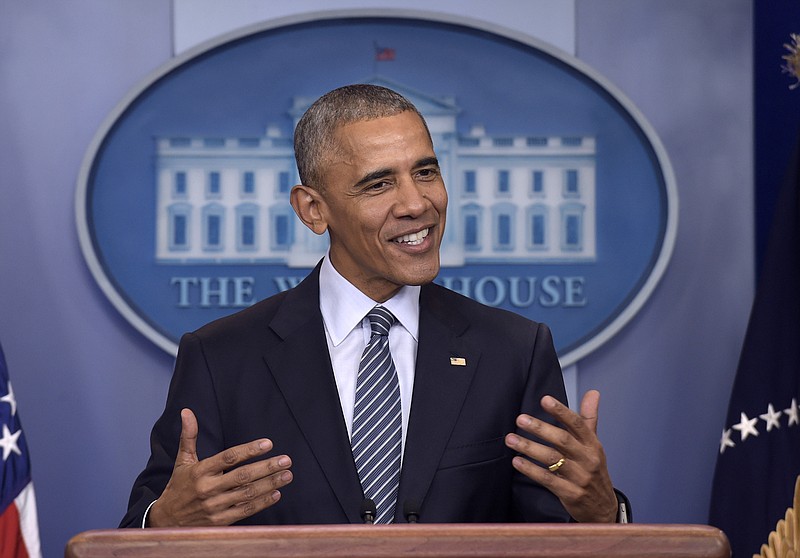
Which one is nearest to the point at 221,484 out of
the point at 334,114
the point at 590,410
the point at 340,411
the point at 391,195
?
the point at 340,411

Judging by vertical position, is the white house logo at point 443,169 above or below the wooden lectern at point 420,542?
above

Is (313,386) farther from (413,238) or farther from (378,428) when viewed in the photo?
(413,238)

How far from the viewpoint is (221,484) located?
1.25m

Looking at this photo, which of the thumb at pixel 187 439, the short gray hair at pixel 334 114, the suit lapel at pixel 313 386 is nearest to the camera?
the thumb at pixel 187 439

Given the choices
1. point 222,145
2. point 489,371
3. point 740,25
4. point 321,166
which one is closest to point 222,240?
point 222,145

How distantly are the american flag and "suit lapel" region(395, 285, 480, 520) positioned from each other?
40.6 inches

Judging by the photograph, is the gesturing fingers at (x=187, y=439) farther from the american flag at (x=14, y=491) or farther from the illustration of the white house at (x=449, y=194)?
the illustration of the white house at (x=449, y=194)

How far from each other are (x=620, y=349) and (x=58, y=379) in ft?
5.08

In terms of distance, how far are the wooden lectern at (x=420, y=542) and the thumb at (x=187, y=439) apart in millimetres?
552

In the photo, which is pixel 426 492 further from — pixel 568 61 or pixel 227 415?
pixel 568 61

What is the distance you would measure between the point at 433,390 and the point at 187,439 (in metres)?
0.46

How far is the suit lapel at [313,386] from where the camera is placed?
157 cm

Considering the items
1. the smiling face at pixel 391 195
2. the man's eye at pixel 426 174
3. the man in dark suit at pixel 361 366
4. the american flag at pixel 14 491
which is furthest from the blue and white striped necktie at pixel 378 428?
the american flag at pixel 14 491

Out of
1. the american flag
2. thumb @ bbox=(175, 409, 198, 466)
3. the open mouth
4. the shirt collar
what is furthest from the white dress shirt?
the american flag
